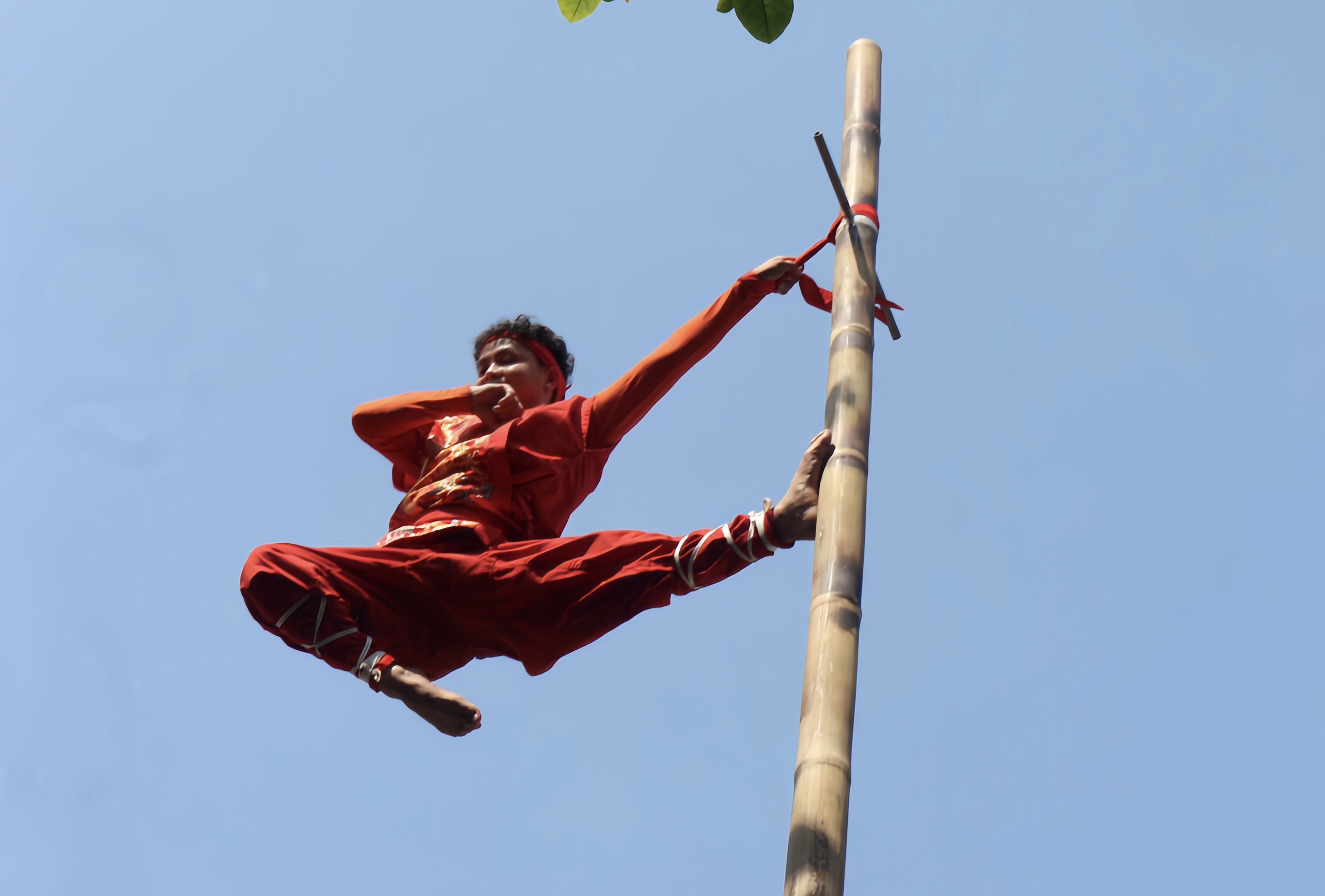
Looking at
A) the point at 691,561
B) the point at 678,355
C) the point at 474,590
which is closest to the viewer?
the point at 691,561

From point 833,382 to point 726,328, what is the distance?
0.91 metres

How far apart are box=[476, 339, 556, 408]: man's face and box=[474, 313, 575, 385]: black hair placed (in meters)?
0.06

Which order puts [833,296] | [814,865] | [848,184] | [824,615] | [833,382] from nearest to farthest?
1. [814,865]
2. [824,615]
3. [833,382]
4. [833,296]
5. [848,184]

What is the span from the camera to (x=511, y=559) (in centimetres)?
553

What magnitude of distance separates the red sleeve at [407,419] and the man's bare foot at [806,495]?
2.05 meters

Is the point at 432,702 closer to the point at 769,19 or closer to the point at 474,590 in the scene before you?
the point at 474,590

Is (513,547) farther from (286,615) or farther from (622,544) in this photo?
(286,615)

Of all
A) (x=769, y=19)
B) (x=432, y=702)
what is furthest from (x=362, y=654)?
(x=769, y=19)

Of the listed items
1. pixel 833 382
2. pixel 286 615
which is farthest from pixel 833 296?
pixel 286 615

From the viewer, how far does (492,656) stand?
219 inches

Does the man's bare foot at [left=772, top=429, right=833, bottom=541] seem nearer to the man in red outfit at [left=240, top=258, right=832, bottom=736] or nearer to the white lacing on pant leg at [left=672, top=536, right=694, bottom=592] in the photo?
the man in red outfit at [left=240, top=258, right=832, bottom=736]

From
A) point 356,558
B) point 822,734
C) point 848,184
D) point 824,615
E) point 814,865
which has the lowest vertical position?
point 814,865

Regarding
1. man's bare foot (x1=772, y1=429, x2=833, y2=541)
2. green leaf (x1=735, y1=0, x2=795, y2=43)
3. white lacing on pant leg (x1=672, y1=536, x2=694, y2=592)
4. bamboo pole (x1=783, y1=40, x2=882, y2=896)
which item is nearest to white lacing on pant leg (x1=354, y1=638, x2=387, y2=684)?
white lacing on pant leg (x1=672, y1=536, x2=694, y2=592)

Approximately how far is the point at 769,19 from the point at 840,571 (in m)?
1.54
